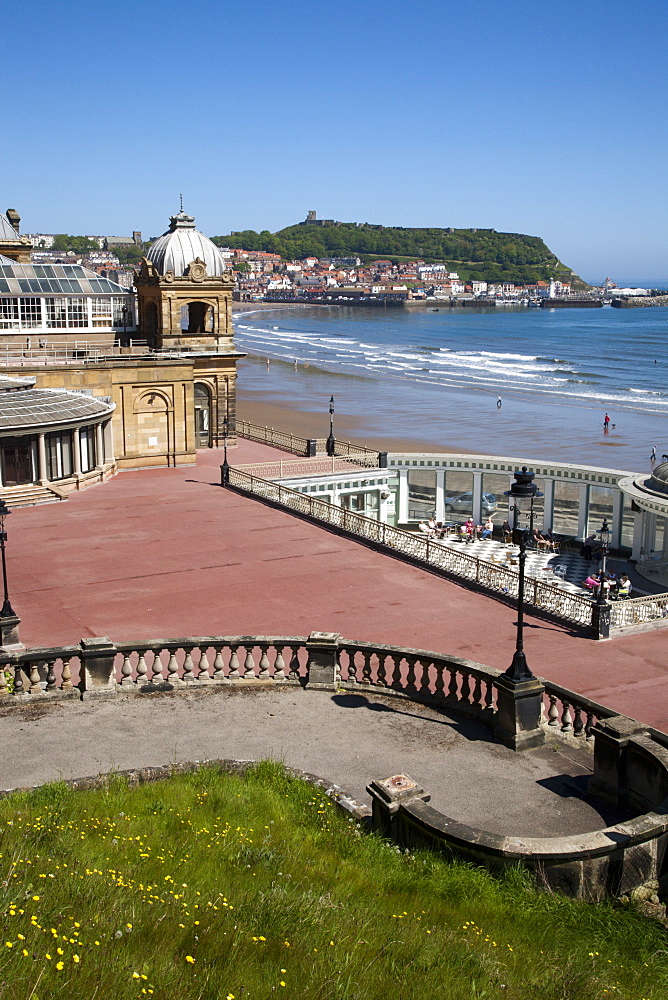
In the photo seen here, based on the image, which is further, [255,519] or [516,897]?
[255,519]

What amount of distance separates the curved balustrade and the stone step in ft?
22.2

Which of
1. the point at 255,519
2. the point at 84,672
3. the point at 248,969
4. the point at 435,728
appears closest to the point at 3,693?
the point at 84,672

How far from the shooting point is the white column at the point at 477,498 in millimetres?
41688

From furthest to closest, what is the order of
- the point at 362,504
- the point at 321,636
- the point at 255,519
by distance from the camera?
the point at 362,504 → the point at 255,519 → the point at 321,636

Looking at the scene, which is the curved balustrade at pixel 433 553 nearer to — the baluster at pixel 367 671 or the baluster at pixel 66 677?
the baluster at pixel 367 671

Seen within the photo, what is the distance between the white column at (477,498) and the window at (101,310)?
20.5 metres

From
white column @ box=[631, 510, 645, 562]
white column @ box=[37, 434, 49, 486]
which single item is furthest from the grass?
white column @ box=[631, 510, 645, 562]

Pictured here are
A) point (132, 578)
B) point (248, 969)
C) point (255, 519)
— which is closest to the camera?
point (248, 969)

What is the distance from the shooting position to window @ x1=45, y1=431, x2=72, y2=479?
3600 cm

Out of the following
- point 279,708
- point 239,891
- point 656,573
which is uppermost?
point 239,891

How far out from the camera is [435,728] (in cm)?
1466

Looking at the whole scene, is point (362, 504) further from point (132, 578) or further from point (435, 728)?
point (435, 728)

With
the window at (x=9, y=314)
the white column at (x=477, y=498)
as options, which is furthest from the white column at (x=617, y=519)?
the window at (x=9, y=314)

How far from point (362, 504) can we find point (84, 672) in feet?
84.6
